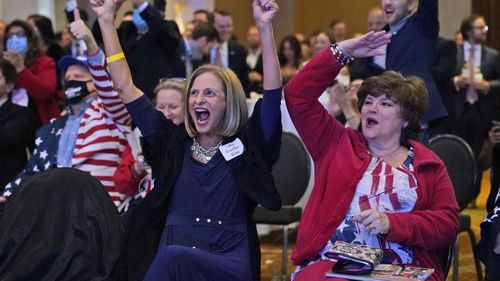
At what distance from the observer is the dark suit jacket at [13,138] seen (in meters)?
6.30

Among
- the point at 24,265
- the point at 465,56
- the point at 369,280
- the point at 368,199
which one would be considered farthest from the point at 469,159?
the point at 465,56

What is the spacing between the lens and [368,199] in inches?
151

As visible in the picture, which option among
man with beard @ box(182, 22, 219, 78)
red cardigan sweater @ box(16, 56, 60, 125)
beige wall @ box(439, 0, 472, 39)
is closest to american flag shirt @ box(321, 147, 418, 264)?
red cardigan sweater @ box(16, 56, 60, 125)

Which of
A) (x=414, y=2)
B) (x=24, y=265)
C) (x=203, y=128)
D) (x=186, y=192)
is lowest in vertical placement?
(x=24, y=265)

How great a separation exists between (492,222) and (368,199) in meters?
0.62

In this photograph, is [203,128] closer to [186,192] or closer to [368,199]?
[186,192]

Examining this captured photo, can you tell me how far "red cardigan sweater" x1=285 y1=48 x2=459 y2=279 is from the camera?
150 inches

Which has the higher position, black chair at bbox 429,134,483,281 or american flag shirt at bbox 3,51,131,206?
american flag shirt at bbox 3,51,131,206

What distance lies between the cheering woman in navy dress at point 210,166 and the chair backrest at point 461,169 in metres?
1.64

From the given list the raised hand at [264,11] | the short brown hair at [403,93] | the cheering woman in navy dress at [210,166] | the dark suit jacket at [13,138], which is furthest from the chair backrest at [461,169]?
A: the dark suit jacket at [13,138]

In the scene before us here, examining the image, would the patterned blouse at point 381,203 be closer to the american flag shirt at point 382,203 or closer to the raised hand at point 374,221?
the american flag shirt at point 382,203

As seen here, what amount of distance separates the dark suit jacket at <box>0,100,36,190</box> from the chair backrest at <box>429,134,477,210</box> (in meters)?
2.66

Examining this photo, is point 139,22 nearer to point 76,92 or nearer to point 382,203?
point 76,92

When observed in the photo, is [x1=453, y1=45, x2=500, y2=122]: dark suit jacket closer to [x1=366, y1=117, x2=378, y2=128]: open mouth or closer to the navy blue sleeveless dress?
[x1=366, y1=117, x2=378, y2=128]: open mouth
